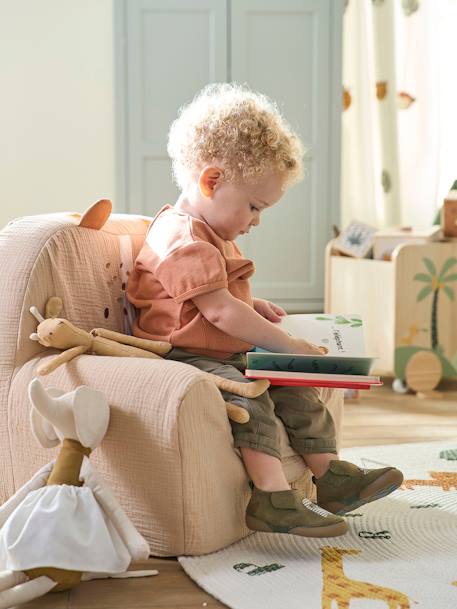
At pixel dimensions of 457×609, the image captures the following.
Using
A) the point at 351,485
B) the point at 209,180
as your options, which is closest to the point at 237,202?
the point at 209,180

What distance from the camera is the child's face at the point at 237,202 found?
1834 millimetres

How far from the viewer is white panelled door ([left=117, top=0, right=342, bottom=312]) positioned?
3771mm

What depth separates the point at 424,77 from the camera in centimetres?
373

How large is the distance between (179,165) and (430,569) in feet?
2.94

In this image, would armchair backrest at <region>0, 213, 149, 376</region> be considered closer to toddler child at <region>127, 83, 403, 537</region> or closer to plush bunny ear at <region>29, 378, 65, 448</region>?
toddler child at <region>127, 83, 403, 537</region>

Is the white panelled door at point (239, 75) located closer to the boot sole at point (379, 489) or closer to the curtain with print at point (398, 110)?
the curtain with print at point (398, 110)

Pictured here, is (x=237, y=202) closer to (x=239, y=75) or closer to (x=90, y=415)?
(x=90, y=415)

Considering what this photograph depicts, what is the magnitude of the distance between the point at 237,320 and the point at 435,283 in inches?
70.0

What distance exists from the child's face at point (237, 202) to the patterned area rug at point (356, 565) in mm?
586

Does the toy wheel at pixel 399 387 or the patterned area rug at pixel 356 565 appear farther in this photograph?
the toy wheel at pixel 399 387

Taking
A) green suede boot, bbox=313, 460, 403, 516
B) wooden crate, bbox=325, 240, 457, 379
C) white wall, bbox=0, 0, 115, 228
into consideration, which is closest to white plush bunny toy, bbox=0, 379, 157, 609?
green suede boot, bbox=313, 460, 403, 516

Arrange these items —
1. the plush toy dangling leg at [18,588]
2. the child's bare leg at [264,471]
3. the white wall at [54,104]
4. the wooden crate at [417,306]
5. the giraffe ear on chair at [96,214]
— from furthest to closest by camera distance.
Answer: the white wall at [54,104] < the wooden crate at [417,306] < the giraffe ear on chair at [96,214] < the child's bare leg at [264,471] < the plush toy dangling leg at [18,588]

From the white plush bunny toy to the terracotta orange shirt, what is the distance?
0.26 metres

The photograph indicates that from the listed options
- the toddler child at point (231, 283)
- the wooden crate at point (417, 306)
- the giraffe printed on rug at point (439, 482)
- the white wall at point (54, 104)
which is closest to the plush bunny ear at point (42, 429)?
the toddler child at point (231, 283)
